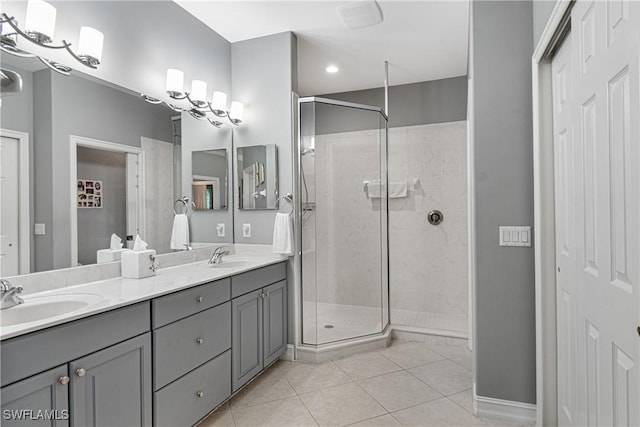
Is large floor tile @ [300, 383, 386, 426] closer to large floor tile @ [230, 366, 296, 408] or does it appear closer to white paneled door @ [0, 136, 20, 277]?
large floor tile @ [230, 366, 296, 408]

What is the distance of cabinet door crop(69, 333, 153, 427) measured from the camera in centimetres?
125

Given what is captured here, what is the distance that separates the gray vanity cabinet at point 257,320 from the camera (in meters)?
2.16

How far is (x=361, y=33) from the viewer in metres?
2.84

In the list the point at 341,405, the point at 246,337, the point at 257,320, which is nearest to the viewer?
the point at 341,405

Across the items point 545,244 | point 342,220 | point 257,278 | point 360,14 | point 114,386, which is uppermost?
point 360,14

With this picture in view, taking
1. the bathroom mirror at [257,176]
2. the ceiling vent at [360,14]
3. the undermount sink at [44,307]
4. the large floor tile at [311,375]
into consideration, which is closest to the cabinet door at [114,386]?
the undermount sink at [44,307]

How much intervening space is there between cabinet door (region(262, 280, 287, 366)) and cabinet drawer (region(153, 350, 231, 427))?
454 millimetres

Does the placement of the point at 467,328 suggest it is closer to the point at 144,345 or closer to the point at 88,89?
A: the point at 144,345

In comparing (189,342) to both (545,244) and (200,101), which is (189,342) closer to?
(200,101)

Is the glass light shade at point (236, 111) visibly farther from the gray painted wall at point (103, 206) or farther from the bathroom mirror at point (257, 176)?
the gray painted wall at point (103, 206)

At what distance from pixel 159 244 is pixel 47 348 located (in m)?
1.23

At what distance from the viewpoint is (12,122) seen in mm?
1529

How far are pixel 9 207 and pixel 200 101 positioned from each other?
4.71 feet

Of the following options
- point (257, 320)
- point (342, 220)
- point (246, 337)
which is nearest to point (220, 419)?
point (246, 337)
